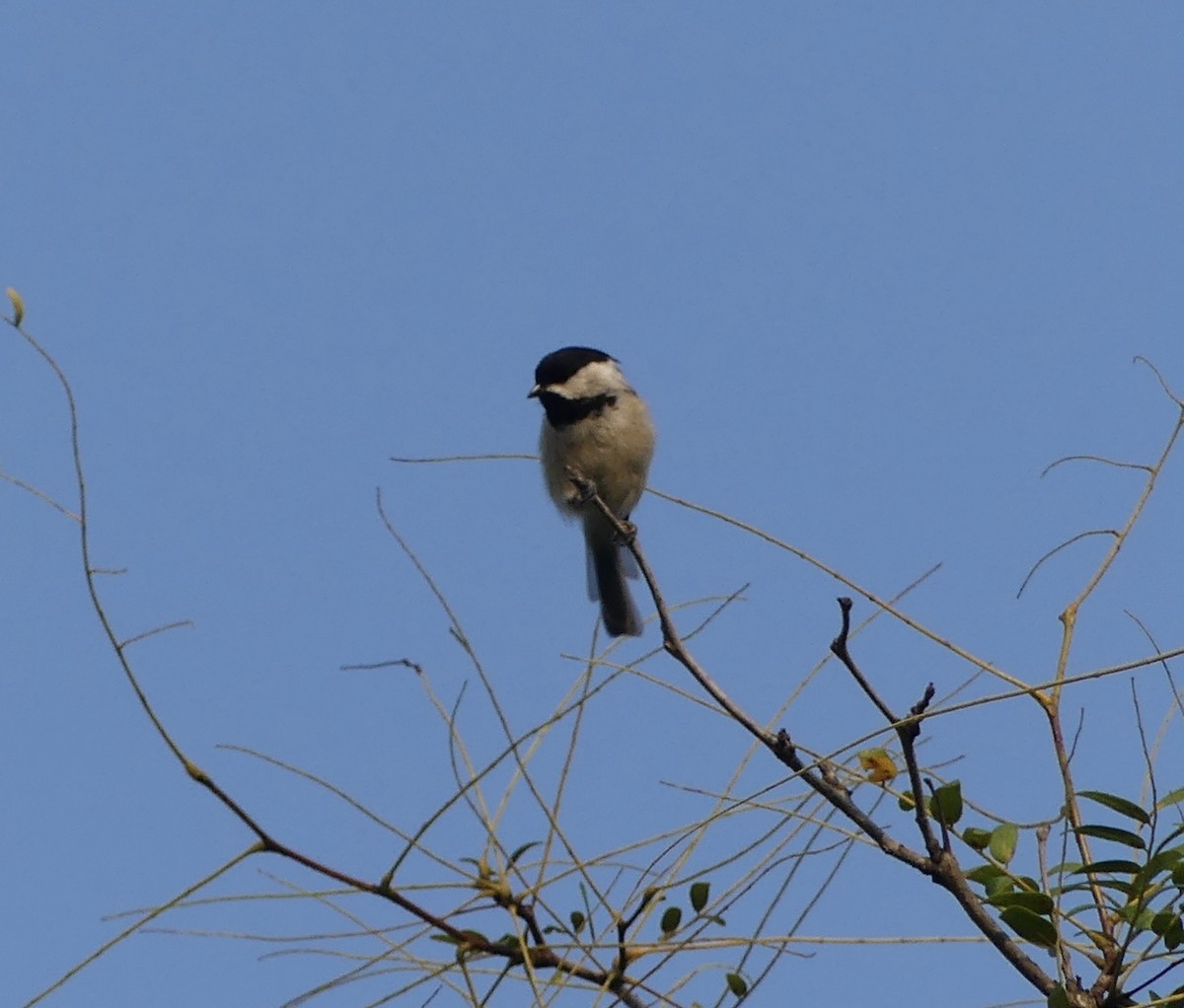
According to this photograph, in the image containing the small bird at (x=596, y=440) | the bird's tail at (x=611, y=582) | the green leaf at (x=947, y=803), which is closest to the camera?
the green leaf at (x=947, y=803)

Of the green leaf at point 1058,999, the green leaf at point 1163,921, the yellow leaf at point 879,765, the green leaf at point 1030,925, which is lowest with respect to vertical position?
the green leaf at point 1058,999

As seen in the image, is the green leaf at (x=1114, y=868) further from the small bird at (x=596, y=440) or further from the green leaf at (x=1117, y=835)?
the small bird at (x=596, y=440)

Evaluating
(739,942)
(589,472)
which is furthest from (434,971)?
(589,472)

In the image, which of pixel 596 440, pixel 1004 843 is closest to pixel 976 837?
pixel 1004 843

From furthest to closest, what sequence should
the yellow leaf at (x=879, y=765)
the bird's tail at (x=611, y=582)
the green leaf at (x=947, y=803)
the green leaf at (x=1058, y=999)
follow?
the bird's tail at (x=611, y=582) < the yellow leaf at (x=879, y=765) < the green leaf at (x=947, y=803) < the green leaf at (x=1058, y=999)

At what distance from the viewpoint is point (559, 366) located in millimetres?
6078

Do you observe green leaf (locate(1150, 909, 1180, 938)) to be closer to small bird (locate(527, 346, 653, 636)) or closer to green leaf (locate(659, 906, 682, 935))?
green leaf (locate(659, 906, 682, 935))

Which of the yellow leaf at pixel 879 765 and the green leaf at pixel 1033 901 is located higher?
the yellow leaf at pixel 879 765

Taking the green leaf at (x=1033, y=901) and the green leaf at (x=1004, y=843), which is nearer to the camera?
the green leaf at (x=1033, y=901)

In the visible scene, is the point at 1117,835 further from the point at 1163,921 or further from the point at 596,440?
the point at 596,440

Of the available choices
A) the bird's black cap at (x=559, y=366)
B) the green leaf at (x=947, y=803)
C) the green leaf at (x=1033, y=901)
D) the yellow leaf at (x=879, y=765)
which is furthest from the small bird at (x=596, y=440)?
the green leaf at (x=1033, y=901)

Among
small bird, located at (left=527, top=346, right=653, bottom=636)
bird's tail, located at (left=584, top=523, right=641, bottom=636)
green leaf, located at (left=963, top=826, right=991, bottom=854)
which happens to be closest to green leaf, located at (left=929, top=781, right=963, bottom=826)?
green leaf, located at (left=963, top=826, right=991, bottom=854)

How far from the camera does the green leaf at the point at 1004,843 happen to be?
2.18 metres

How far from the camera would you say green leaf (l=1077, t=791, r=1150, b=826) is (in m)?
2.02
